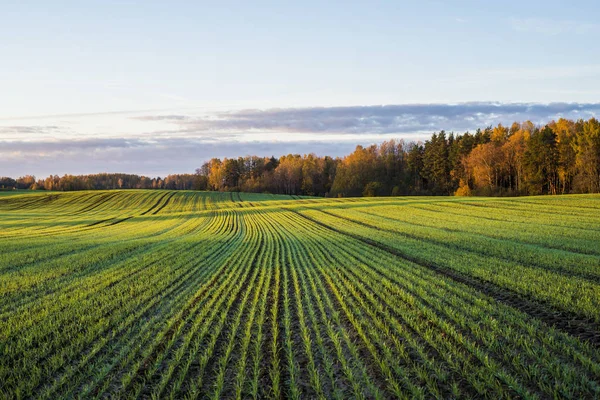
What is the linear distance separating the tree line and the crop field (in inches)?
1972

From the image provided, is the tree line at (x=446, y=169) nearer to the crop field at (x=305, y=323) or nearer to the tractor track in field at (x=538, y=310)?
the crop field at (x=305, y=323)

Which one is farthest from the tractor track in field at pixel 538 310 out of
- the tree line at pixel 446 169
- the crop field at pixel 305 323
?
the tree line at pixel 446 169

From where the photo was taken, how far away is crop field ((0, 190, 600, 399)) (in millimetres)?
5781

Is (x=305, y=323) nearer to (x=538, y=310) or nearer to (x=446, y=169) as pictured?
(x=538, y=310)

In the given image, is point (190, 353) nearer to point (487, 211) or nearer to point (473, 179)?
point (487, 211)

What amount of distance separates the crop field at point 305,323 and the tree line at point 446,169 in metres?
50.1

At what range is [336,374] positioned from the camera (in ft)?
20.0

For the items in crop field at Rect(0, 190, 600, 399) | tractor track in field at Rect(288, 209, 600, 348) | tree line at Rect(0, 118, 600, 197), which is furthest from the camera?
tree line at Rect(0, 118, 600, 197)

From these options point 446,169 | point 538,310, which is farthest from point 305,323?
point 446,169

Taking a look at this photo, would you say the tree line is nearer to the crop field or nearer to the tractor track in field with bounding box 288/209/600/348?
the crop field

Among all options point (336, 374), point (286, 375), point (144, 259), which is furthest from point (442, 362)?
point (144, 259)

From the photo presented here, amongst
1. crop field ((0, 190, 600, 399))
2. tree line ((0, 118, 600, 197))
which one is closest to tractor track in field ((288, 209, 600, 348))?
crop field ((0, 190, 600, 399))

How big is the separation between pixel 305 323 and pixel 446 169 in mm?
81976

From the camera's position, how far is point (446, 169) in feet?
272
